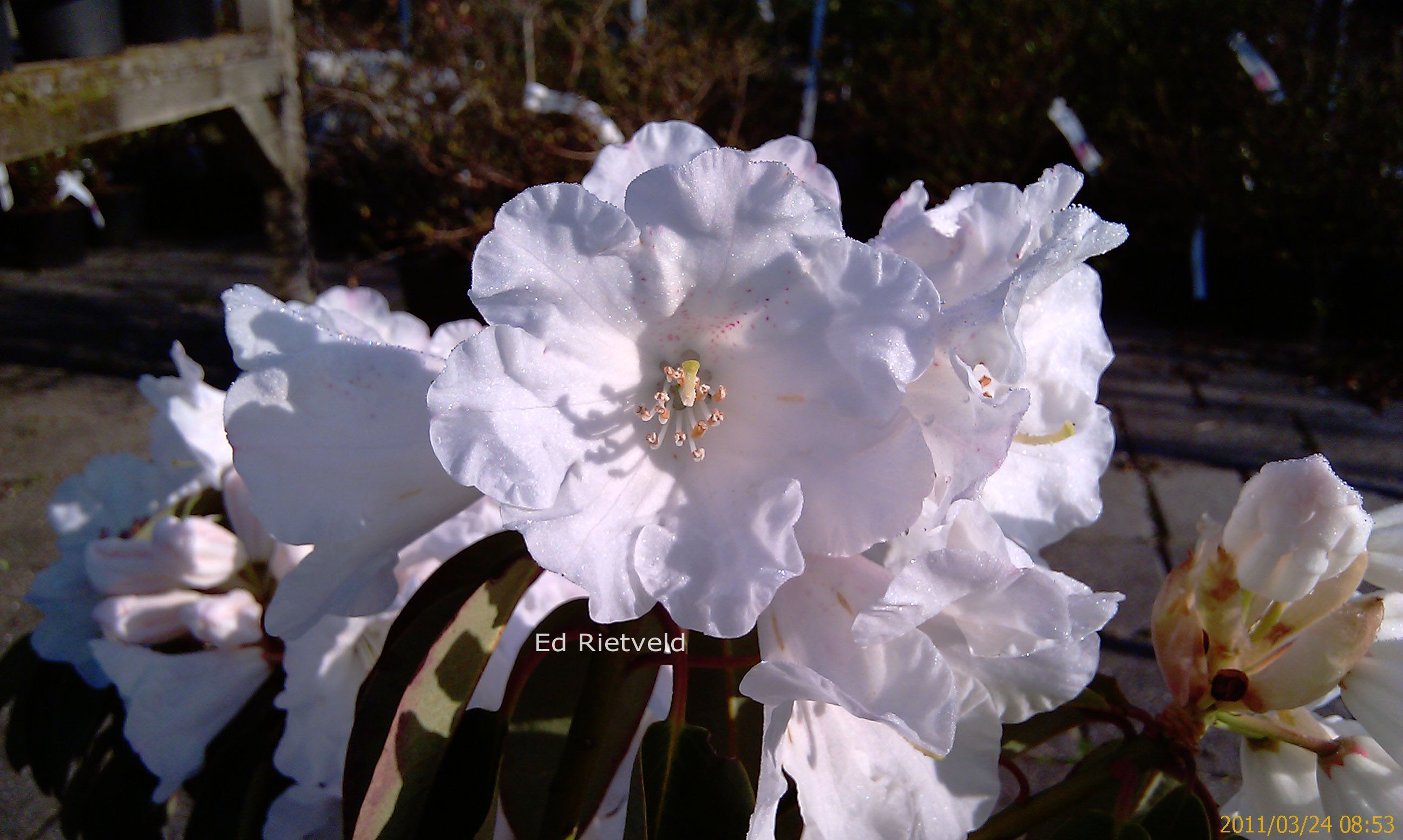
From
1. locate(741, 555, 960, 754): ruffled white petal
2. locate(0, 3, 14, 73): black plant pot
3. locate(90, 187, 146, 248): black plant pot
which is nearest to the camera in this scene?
locate(741, 555, 960, 754): ruffled white petal

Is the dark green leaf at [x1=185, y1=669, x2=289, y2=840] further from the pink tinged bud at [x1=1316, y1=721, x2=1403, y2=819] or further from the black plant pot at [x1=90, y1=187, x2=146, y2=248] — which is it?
the black plant pot at [x1=90, y1=187, x2=146, y2=248]

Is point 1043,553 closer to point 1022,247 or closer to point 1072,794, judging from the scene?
Answer: point 1072,794

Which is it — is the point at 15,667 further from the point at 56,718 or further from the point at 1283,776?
the point at 1283,776

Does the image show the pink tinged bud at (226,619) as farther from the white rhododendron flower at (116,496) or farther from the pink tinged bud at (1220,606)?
the pink tinged bud at (1220,606)

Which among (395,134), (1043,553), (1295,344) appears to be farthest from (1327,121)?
(395,134)

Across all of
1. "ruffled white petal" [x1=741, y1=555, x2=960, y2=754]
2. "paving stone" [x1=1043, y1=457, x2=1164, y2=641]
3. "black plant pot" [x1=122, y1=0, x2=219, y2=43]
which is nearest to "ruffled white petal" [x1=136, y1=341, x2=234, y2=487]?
"ruffled white petal" [x1=741, y1=555, x2=960, y2=754]

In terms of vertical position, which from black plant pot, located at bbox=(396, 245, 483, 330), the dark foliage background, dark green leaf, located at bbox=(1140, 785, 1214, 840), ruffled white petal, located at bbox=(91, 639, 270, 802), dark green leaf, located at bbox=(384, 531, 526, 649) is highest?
dark green leaf, located at bbox=(384, 531, 526, 649)

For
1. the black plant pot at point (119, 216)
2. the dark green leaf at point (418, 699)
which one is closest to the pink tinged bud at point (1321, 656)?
the dark green leaf at point (418, 699)
